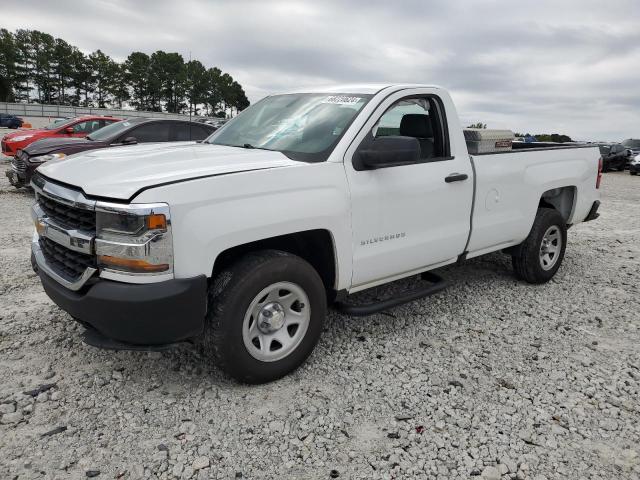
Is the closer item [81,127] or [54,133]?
[54,133]

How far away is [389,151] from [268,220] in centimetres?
95

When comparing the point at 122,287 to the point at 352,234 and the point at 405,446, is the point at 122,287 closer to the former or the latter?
the point at 352,234

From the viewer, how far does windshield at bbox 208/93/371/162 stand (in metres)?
3.30

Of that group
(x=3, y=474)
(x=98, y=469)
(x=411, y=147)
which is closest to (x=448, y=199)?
(x=411, y=147)

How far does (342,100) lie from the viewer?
3623mm

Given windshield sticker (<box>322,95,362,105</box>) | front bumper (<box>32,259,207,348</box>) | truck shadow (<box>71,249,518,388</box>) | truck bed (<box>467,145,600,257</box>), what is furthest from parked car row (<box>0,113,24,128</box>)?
front bumper (<box>32,259,207,348</box>)

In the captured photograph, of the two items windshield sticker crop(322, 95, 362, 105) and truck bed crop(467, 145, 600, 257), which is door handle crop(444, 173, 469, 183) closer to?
truck bed crop(467, 145, 600, 257)

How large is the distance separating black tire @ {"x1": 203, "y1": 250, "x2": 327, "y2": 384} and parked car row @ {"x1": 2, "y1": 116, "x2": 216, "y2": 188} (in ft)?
18.8

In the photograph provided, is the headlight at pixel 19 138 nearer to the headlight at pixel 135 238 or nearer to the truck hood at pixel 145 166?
the truck hood at pixel 145 166

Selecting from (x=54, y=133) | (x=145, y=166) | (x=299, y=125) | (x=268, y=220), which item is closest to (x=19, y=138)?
(x=54, y=133)

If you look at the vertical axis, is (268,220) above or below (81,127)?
below

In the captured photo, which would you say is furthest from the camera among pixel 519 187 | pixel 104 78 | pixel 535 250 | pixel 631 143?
pixel 104 78

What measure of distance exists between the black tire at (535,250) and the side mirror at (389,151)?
7.62ft

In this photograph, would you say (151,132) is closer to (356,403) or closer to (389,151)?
(389,151)
